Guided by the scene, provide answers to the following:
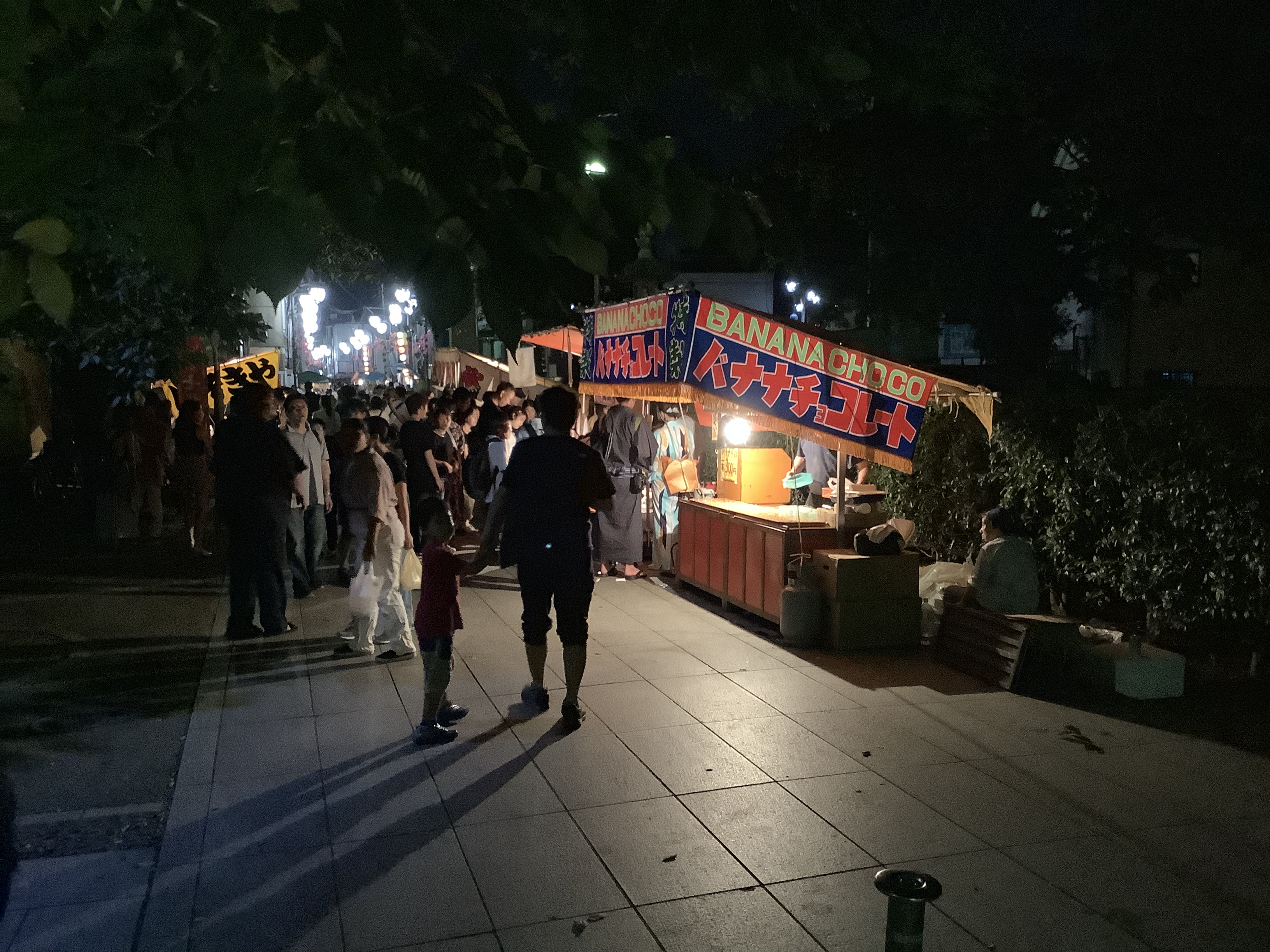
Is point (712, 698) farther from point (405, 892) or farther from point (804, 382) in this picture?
point (405, 892)

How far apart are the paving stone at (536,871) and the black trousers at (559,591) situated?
1559 millimetres

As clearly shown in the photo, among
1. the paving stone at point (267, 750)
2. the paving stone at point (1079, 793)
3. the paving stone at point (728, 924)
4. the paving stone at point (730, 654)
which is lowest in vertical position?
the paving stone at point (728, 924)

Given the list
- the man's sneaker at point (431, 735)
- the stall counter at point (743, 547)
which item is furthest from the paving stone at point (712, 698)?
the man's sneaker at point (431, 735)

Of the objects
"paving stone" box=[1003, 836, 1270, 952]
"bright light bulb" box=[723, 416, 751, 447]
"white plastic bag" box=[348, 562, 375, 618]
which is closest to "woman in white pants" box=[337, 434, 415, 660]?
"white plastic bag" box=[348, 562, 375, 618]

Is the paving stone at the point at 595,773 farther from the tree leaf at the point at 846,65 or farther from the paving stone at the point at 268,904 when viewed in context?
the tree leaf at the point at 846,65

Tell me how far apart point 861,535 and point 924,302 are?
19348 millimetres

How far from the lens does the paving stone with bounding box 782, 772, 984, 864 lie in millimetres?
4746

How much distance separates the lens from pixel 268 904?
4.26 m

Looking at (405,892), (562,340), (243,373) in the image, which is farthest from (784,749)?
(243,373)

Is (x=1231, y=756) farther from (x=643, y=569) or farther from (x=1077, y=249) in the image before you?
(x=1077, y=249)

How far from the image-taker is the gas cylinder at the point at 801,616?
8383 millimetres

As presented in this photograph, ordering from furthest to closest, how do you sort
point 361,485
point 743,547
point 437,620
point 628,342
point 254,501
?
1. point 628,342
2. point 743,547
3. point 254,501
4. point 361,485
5. point 437,620

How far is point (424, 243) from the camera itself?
2.17 m

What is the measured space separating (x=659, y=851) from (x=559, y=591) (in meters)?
2.06
